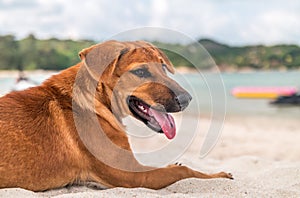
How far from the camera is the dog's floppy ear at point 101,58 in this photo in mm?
4508

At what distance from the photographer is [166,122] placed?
4508 millimetres

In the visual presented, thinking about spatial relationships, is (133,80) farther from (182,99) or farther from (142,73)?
(182,99)

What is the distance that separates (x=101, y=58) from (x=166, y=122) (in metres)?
0.89

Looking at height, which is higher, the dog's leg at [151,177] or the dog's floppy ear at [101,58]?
the dog's floppy ear at [101,58]

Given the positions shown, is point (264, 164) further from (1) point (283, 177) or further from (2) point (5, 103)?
(2) point (5, 103)

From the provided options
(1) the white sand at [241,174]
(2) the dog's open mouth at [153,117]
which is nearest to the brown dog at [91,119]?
(2) the dog's open mouth at [153,117]

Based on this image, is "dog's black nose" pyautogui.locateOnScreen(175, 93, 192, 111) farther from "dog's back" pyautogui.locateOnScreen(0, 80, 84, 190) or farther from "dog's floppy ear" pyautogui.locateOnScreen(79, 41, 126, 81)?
"dog's back" pyautogui.locateOnScreen(0, 80, 84, 190)

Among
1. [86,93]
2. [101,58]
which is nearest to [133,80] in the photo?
[101,58]

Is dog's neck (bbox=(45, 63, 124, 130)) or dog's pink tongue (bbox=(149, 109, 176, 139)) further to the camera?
dog's neck (bbox=(45, 63, 124, 130))

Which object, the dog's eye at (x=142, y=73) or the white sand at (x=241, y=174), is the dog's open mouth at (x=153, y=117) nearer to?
the dog's eye at (x=142, y=73)

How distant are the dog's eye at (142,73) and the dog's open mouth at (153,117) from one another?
9.2 inches

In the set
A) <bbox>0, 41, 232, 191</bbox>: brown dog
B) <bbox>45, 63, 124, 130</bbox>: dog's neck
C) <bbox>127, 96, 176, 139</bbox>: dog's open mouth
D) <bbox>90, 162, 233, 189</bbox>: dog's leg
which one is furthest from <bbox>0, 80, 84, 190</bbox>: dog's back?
<bbox>127, 96, 176, 139</bbox>: dog's open mouth

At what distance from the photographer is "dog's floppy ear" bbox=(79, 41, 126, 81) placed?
177 inches

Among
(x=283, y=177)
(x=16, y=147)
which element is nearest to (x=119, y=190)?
(x=16, y=147)
